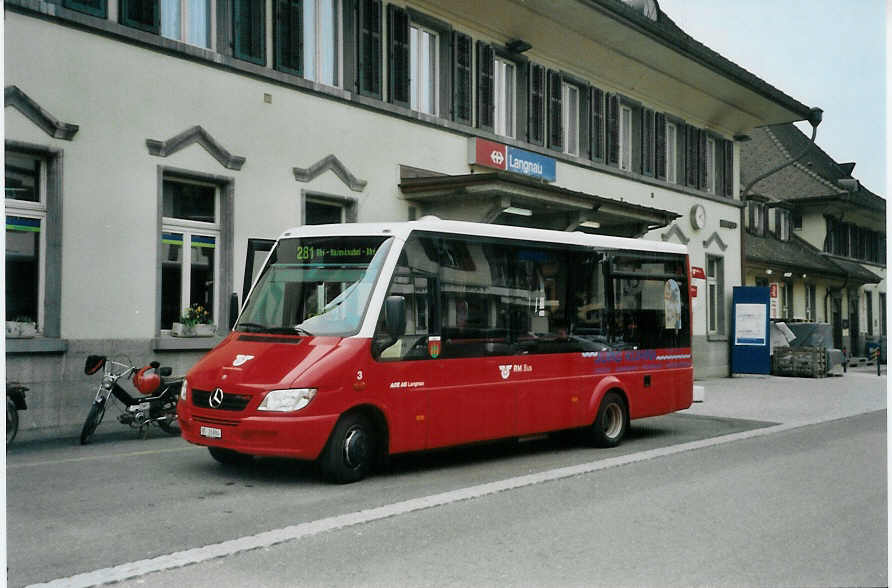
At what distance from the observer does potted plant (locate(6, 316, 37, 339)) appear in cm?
1161

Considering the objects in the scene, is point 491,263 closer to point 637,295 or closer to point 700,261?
point 637,295

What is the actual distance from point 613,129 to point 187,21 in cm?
1245

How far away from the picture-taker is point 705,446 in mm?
11391

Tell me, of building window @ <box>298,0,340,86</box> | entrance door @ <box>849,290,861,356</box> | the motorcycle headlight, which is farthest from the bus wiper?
entrance door @ <box>849,290,861,356</box>

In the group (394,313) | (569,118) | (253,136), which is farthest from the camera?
(569,118)

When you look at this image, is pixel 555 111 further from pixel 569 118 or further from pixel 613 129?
pixel 613 129

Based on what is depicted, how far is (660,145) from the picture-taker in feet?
82.9

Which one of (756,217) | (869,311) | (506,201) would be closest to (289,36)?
(506,201)

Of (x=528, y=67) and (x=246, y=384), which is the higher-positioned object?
(x=528, y=67)

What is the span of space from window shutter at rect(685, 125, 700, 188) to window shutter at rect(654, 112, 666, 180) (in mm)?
1323

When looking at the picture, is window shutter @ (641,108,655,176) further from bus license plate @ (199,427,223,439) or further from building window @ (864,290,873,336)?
bus license plate @ (199,427,223,439)

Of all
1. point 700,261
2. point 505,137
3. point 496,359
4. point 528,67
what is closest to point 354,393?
point 496,359

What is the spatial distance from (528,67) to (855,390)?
34.7 ft

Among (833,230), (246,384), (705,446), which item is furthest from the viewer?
(833,230)
